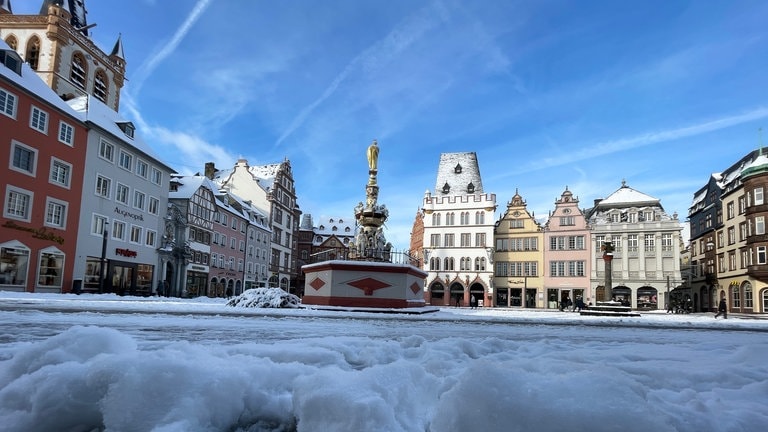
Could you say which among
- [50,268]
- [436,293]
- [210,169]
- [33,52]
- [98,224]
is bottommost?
[436,293]

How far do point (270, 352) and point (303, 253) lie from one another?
77813 millimetres

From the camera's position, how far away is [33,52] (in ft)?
131

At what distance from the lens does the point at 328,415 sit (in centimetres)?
173

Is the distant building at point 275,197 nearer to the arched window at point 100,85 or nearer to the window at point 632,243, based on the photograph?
the arched window at point 100,85

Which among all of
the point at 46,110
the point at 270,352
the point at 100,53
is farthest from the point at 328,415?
the point at 100,53

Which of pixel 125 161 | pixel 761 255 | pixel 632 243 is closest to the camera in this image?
pixel 125 161

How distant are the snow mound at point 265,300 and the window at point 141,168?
2371 centimetres

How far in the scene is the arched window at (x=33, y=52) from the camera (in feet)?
130

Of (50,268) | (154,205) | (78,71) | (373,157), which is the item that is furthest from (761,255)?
(78,71)

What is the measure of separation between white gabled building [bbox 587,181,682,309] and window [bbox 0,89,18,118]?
5476cm

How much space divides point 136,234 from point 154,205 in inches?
131

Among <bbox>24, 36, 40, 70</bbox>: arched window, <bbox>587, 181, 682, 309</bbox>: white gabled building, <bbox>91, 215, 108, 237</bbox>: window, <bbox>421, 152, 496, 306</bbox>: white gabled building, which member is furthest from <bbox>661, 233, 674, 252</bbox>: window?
<bbox>24, 36, 40, 70</bbox>: arched window

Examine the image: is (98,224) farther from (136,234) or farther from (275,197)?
(275,197)

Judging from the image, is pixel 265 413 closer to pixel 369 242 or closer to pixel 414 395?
pixel 414 395
